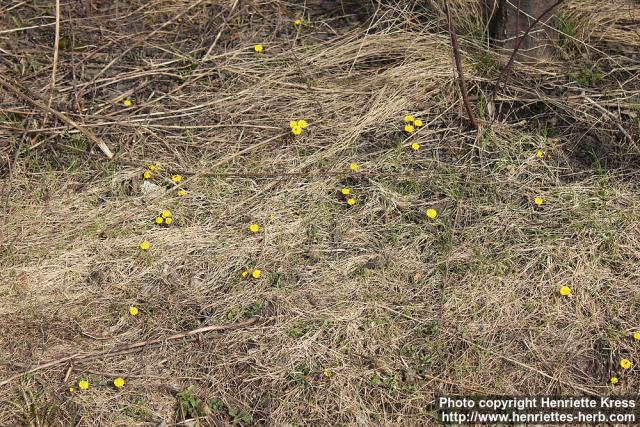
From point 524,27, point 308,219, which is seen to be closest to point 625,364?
point 308,219

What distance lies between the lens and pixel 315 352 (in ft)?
10.0

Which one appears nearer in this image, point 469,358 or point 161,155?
point 469,358

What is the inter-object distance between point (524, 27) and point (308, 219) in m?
1.57

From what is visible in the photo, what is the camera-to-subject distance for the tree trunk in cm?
388

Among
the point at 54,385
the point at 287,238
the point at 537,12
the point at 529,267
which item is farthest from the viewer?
the point at 537,12

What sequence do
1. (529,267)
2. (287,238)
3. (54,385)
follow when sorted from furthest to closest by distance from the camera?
(287,238)
(529,267)
(54,385)

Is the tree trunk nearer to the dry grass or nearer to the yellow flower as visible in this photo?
the dry grass

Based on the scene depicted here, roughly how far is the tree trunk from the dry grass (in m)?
0.11

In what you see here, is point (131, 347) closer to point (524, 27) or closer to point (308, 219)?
point (308, 219)

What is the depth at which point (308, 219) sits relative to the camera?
357 centimetres

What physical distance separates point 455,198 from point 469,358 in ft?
2.87

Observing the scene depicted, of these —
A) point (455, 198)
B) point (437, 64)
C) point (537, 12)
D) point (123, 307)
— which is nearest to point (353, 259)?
point (455, 198)

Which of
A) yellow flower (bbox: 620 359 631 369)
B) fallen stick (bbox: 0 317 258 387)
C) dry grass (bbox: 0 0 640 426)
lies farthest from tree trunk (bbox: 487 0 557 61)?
fallen stick (bbox: 0 317 258 387)

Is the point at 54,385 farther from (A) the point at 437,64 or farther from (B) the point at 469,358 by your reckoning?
(A) the point at 437,64
